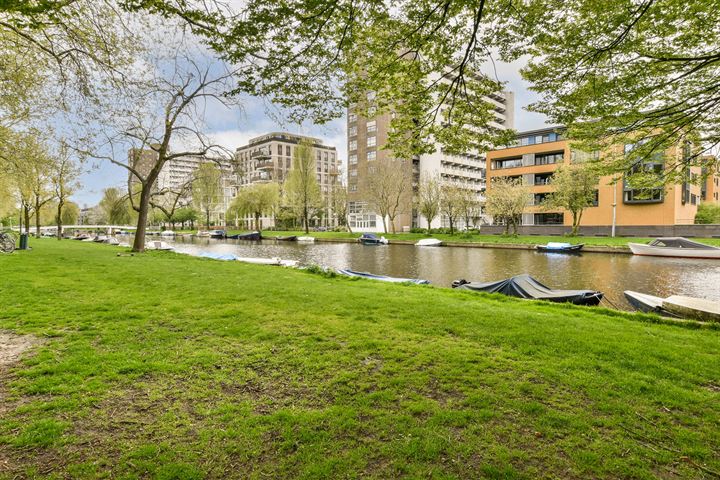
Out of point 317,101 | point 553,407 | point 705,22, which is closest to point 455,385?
point 553,407

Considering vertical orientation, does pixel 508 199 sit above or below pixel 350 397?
above

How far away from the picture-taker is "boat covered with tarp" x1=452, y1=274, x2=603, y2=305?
11.6m


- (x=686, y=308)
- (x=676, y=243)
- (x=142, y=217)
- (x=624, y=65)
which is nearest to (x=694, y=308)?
(x=686, y=308)

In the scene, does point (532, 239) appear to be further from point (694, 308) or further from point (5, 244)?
point (5, 244)

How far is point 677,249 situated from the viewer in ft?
94.5

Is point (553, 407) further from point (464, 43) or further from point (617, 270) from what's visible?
point (617, 270)

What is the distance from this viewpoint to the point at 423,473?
2.78 m

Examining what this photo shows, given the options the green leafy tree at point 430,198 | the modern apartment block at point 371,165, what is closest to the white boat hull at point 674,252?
the green leafy tree at point 430,198

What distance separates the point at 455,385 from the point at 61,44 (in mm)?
11612

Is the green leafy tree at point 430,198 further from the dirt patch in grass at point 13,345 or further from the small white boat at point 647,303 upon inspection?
the dirt patch in grass at point 13,345

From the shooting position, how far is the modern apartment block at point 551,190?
4581 cm

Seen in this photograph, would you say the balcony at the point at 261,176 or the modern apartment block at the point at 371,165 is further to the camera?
the balcony at the point at 261,176

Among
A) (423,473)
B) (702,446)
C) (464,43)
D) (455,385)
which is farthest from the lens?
(464,43)

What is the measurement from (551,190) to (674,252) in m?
25.2
